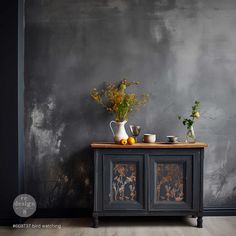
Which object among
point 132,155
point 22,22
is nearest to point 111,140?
point 132,155

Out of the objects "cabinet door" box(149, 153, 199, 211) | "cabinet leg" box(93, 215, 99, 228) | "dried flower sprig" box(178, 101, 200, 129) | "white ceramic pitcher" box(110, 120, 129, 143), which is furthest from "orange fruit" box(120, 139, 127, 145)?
"cabinet leg" box(93, 215, 99, 228)

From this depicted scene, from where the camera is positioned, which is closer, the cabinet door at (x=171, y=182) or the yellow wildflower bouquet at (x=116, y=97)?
the cabinet door at (x=171, y=182)

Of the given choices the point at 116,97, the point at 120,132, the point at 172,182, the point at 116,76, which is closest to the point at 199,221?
the point at 172,182

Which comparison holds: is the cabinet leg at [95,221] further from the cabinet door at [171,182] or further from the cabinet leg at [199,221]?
the cabinet leg at [199,221]

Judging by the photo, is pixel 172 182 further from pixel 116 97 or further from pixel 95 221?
pixel 116 97

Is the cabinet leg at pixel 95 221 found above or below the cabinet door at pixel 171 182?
below

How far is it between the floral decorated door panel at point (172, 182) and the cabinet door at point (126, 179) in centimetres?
14

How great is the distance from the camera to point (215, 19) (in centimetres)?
475

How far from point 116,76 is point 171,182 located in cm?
145

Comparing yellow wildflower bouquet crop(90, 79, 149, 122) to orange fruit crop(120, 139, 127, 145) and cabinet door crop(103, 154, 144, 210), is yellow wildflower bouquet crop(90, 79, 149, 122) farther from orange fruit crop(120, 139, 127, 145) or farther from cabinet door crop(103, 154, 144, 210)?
cabinet door crop(103, 154, 144, 210)

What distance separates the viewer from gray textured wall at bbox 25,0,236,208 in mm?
4711

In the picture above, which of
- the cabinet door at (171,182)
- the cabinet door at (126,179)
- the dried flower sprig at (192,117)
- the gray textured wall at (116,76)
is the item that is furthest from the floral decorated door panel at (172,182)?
the gray textured wall at (116,76)

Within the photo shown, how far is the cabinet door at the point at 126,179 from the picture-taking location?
425cm

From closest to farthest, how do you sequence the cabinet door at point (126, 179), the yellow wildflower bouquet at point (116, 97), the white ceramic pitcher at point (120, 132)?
the cabinet door at point (126, 179)
the white ceramic pitcher at point (120, 132)
the yellow wildflower bouquet at point (116, 97)
